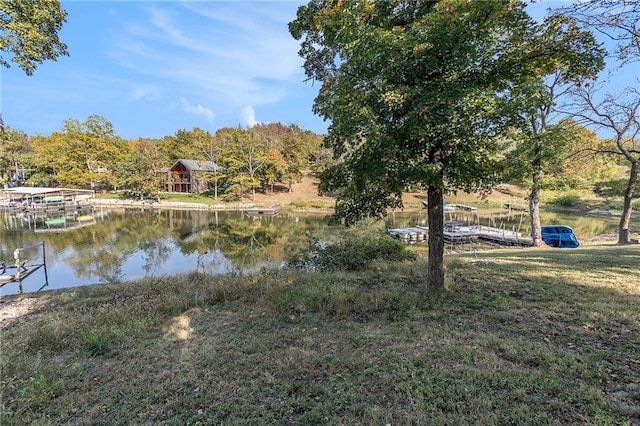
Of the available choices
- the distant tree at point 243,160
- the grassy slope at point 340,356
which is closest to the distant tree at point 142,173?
the distant tree at point 243,160

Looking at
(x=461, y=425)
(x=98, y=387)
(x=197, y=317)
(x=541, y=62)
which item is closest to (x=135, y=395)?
(x=98, y=387)

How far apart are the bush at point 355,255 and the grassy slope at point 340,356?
9.67 ft

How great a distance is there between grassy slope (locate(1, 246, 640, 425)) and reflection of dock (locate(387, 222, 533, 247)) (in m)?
13.3

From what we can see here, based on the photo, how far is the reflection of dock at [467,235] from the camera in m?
19.3

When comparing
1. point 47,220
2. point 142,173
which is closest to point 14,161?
point 142,173

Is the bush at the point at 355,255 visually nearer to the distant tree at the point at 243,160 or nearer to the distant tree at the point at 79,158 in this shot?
the distant tree at the point at 243,160

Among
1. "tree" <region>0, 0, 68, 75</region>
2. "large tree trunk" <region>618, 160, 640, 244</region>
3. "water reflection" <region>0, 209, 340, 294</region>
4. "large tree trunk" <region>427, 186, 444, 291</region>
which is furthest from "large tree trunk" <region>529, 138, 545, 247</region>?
"tree" <region>0, 0, 68, 75</region>

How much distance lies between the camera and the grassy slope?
2.88 m

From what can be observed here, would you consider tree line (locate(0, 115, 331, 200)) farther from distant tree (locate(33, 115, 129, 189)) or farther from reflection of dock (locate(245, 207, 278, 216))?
reflection of dock (locate(245, 207, 278, 216))

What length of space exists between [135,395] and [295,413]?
1.82m

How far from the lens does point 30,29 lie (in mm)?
8375

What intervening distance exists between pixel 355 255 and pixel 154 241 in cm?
1572

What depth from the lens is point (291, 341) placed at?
4.56 m

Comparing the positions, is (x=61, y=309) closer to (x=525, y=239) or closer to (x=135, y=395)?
(x=135, y=395)
